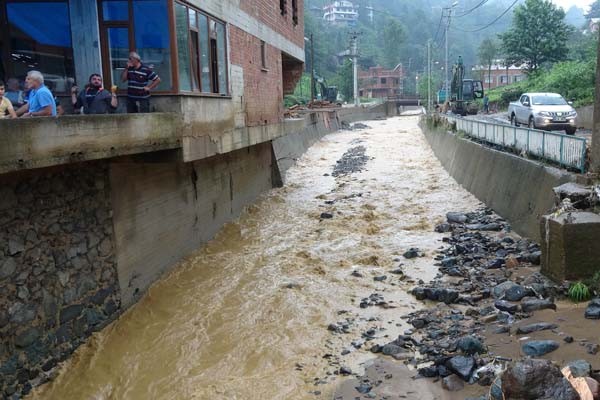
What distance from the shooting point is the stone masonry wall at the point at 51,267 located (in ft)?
21.2

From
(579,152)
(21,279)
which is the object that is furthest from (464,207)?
(21,279)

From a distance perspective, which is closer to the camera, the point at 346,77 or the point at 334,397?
the point at 334,397

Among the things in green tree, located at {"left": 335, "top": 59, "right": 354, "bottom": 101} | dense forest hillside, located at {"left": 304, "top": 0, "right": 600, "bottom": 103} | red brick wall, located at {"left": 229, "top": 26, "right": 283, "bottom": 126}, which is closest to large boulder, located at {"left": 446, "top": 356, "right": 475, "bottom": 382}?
red brick wall, located at {"left": 229, "top": 26, "right": 283, "bottom": 126}

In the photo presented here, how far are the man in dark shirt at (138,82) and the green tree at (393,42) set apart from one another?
124672 mm

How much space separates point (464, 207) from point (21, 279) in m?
11.4

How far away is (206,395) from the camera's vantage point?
6508mm

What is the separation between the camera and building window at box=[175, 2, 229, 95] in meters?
9.95

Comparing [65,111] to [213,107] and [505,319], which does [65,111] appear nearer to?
[213,107]

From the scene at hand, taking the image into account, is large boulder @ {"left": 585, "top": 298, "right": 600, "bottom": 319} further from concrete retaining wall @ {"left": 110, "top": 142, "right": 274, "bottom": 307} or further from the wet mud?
concrete retaining wall @ {"left": 110, "top": 142, "right": 274, "bottom": 307}

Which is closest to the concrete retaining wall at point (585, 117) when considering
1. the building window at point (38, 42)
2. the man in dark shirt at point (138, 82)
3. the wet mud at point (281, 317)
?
the wet mud at point (281, 317)

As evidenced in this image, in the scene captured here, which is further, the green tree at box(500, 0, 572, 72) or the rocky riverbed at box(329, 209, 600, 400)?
the green tree at box(500, 0, 572, 72)

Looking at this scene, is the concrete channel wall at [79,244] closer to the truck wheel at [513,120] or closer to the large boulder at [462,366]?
the large boulder at [462,366]

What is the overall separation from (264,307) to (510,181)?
689 centimetres

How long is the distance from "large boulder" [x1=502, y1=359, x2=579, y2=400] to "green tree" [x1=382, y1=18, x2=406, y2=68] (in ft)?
424
